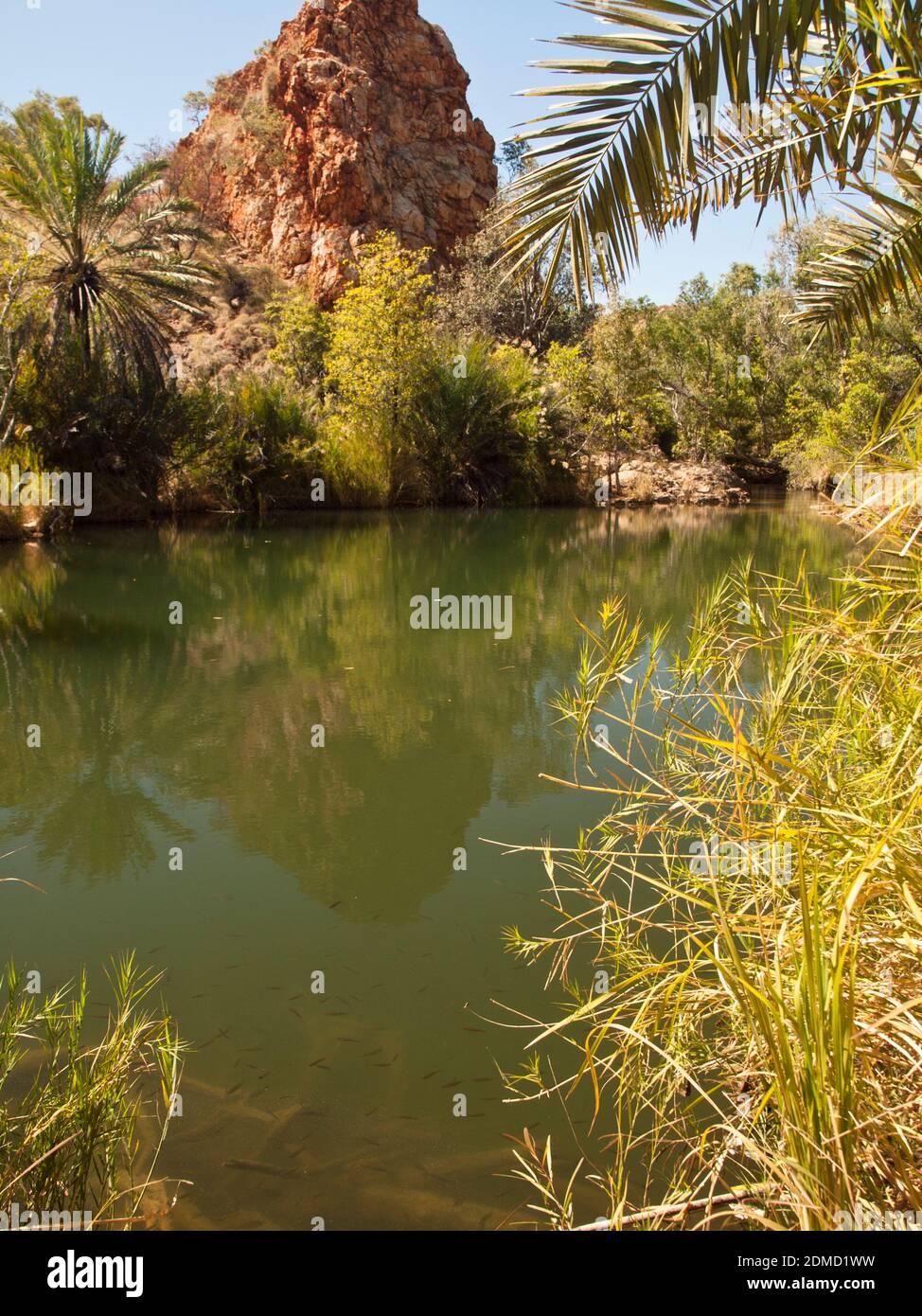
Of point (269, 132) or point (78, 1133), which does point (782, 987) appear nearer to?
point (78, 1133)

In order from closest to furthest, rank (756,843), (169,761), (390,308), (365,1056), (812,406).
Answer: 1. (756,843)
2. (365,1056)
3. (169,761)
4. (390,308)
5. (812,406)

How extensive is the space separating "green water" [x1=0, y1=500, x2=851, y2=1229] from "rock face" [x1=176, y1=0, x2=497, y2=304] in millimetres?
30961

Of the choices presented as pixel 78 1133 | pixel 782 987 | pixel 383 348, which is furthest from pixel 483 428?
pixel 782 987

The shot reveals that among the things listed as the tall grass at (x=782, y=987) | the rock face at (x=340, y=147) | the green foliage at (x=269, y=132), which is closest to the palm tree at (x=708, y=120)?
the tall grass at (x=782, y=987)

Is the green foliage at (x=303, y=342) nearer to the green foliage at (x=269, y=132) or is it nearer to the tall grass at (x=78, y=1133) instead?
the green foliage at (x=269, y=132)

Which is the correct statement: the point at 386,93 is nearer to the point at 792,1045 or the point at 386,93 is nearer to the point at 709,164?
the point at 709,164

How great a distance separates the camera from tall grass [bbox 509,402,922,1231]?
4.13 feet

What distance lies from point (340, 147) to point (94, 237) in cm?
2128

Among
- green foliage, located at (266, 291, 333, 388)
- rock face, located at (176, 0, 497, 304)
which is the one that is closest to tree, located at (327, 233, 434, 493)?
green foliage, located at (266, 291, 333, 388)

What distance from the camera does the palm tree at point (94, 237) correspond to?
17.5 m

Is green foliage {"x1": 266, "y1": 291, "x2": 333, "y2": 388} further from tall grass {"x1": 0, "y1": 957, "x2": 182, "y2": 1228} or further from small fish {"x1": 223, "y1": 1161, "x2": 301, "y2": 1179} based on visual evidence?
small fish {"x1": 223, "y1": 1161, "x2": 301, "y2": 1179}

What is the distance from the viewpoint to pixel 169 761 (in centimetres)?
570
